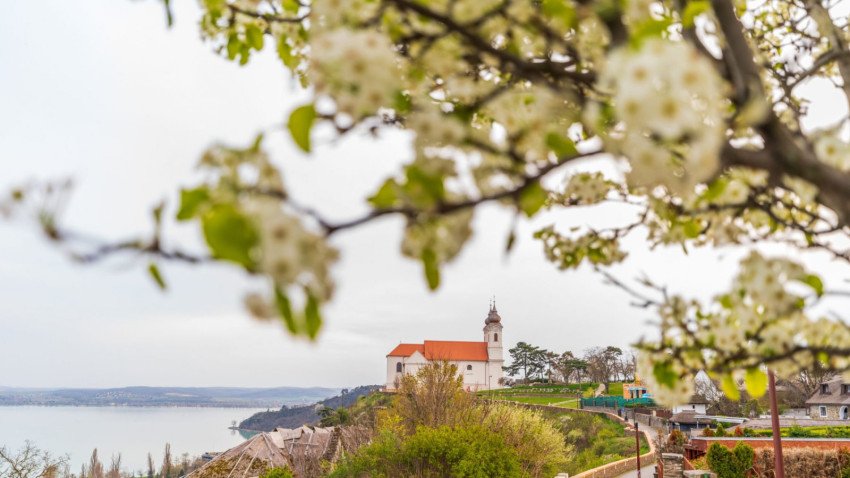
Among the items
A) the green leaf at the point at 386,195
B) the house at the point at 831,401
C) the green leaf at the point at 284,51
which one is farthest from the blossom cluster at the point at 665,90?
the house at the point at 831,401

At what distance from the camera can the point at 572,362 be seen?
57.9 m

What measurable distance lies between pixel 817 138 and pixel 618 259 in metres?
0.79

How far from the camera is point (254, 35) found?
5.87 ft

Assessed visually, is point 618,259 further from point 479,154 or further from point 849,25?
point 849,25

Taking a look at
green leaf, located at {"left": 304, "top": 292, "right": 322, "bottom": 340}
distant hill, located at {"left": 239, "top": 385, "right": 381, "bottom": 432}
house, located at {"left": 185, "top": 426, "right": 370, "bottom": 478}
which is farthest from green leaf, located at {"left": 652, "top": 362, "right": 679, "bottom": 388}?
distant hill, located at {"left": 239, "top": 385, "right": 381, "bottom": 432}

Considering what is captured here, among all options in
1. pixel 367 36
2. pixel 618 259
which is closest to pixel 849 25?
pixel 618 259

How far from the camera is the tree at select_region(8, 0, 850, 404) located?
2.43 ft

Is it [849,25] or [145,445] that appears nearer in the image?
[849,25]

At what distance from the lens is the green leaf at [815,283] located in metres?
1.27

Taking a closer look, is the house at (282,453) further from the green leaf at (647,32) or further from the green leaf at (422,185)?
the green leaf at (647,32)

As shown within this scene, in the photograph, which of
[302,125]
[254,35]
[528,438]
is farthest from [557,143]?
[528,438]

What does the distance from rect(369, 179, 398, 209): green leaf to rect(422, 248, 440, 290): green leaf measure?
0.13m

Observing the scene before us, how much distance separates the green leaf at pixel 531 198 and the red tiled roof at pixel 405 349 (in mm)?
59064

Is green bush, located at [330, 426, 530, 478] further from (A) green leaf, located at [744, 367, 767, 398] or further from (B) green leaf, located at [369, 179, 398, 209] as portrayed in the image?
(B) green leaf, located at [369, 179, 398, 209]
